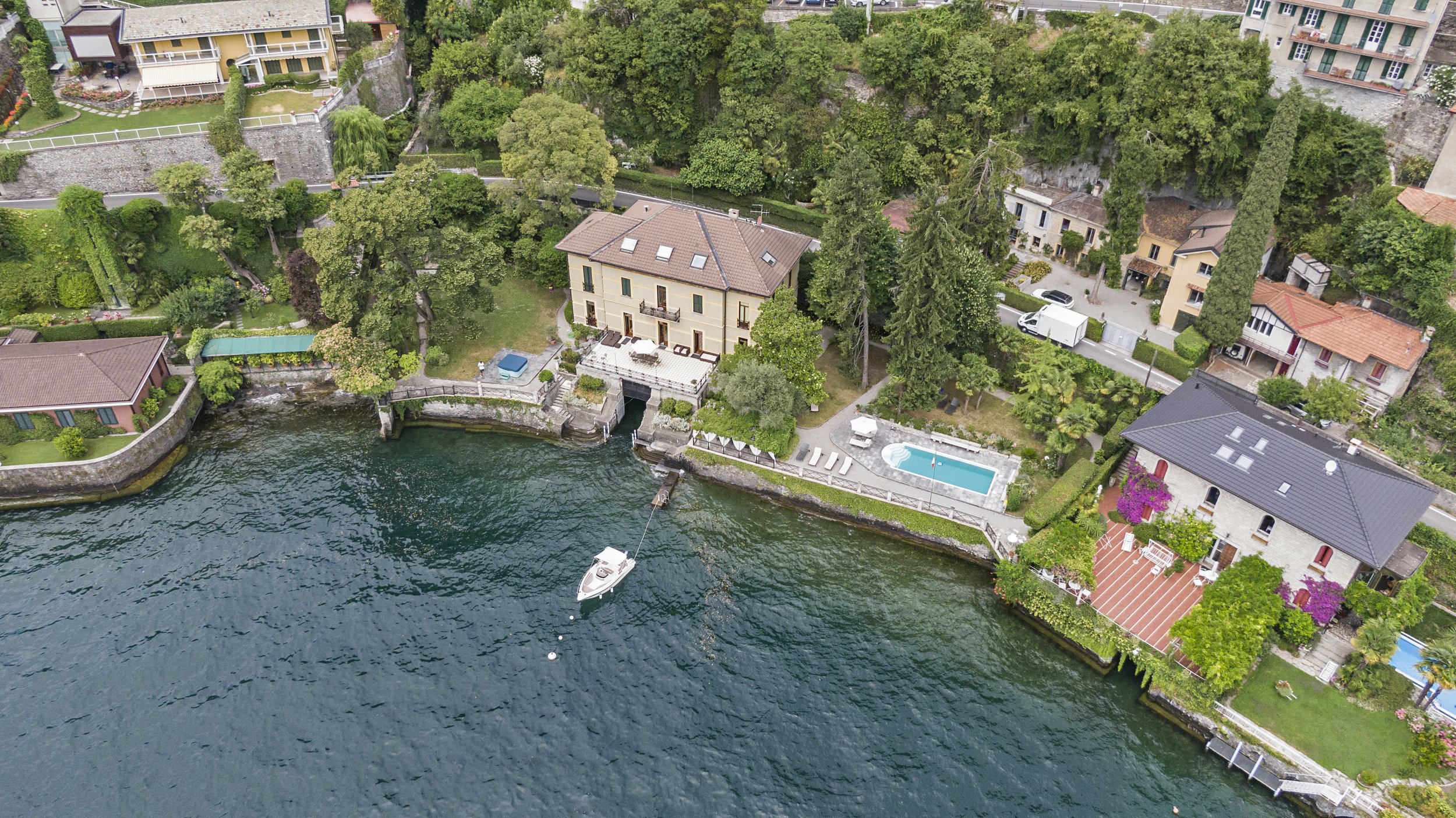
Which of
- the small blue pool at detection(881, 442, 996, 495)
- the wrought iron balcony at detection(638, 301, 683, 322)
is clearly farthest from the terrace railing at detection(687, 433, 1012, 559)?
the wrought iron balcony at detection(638, 301, 683, 322)

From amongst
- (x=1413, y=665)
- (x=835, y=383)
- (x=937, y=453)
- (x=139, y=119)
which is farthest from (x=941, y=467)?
(x=139, y=119)

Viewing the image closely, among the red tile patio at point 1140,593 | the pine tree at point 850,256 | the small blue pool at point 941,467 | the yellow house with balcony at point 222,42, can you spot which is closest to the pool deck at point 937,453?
the small blue pool at point 941,467

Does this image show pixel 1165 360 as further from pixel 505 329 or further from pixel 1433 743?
pixel 505 329

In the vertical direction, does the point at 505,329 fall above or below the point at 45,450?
above

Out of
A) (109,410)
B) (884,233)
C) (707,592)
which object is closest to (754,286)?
(884,233)

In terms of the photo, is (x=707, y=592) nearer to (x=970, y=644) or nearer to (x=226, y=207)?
(x=970, y=644)

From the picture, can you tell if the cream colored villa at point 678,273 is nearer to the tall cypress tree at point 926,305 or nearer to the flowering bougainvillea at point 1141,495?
the tall cypress tree at point 926,305
